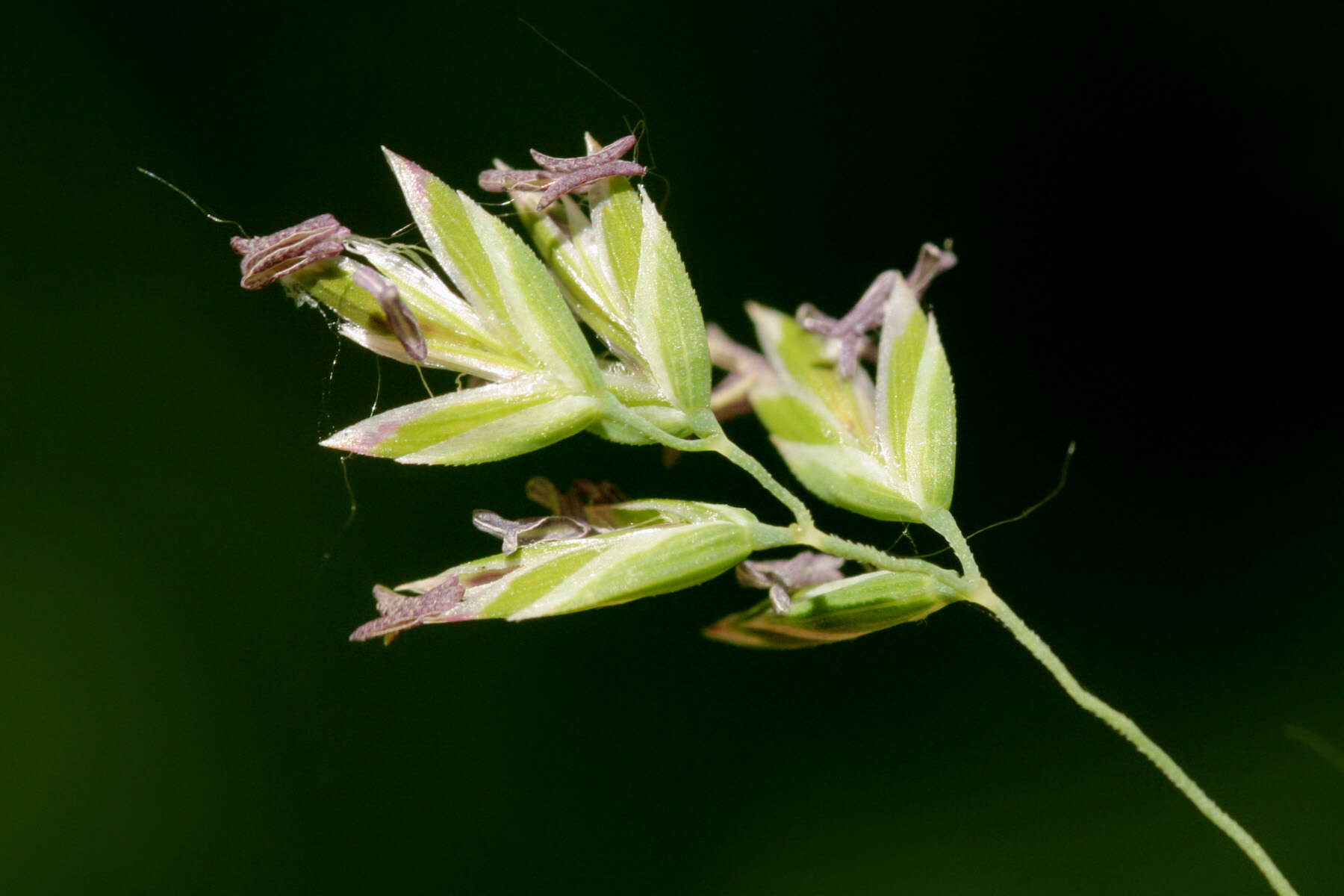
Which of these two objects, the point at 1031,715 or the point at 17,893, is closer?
the point at 17,893

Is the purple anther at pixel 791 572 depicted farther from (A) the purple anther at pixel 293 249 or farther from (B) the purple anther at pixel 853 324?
(A) the purple anther at pixel 293 249

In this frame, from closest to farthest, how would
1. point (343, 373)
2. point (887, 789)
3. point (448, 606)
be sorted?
point (448, 606), point (343, 373), point (887, 789)

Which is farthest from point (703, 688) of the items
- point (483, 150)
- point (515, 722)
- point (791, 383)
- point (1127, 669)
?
point (791, 383)

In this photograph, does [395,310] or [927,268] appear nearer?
[395,310]

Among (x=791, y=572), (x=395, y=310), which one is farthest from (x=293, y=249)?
(x=791, y=572)

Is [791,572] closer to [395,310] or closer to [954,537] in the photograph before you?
[954,537]

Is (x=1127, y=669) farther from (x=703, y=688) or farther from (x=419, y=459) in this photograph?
(x=419, y=459)

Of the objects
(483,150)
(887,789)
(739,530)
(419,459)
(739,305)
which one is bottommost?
(887,789)
